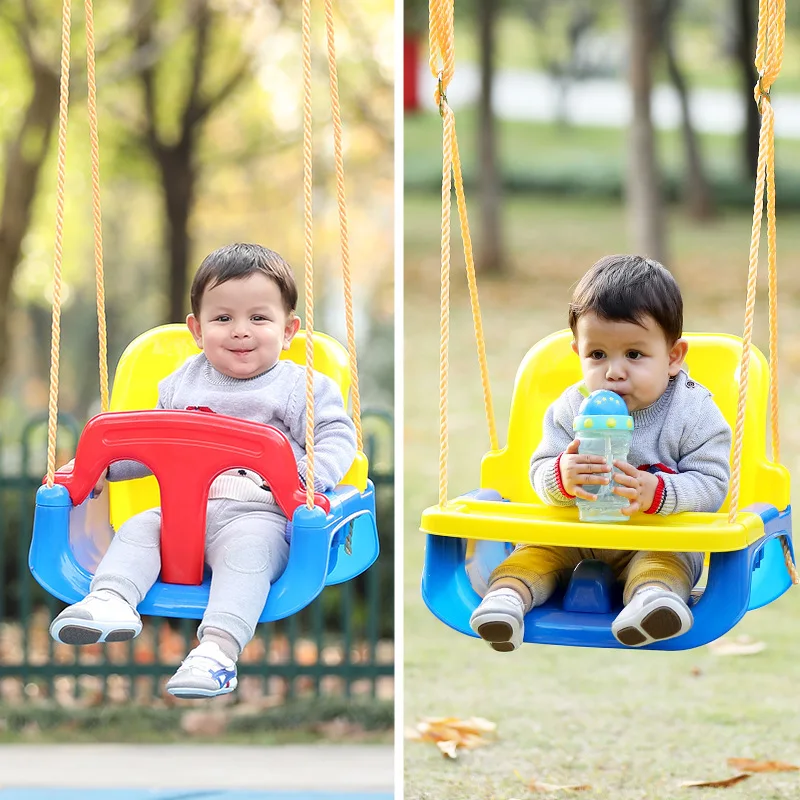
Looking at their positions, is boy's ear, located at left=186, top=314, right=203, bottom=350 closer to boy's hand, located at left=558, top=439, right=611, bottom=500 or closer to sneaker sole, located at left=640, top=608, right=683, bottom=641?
boy's hand, located at left=558, top=439, right=611, bottom=500

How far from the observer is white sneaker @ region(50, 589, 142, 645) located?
7.40ft

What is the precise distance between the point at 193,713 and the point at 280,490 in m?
4.29

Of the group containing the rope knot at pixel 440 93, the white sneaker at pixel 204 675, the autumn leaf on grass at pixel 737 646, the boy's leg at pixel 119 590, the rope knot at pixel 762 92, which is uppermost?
the rope knot at pixel 440 93

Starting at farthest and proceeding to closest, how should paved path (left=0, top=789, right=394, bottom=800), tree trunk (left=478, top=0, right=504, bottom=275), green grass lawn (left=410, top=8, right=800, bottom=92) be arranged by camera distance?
green grass lawn (left=410, top=8, right=800, bottom=92), tree trunk (left=478, top=0, right=504, bottom=275), paved path (left=0, top=789, right=394, bottom=800)

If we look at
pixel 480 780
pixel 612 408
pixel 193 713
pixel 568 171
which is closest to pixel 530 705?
pixel 480 780

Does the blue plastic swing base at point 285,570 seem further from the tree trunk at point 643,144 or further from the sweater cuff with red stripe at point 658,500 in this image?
the tree trunk at point 643,144

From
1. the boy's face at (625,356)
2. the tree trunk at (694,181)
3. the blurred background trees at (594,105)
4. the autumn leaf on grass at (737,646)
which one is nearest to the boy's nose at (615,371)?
the boy's face at (625,356)

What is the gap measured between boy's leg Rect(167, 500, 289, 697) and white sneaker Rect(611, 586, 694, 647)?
2.30 ft

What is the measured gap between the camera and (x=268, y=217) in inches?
416

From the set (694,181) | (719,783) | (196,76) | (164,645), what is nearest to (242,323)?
(719,783)

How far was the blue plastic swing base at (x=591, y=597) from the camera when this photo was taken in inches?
93.4

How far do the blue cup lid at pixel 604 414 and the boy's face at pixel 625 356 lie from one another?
4.3 inches

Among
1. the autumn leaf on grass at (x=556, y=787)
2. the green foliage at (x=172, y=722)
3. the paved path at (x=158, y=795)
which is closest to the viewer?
the autumn leaf on grass at (x=556, y=787)

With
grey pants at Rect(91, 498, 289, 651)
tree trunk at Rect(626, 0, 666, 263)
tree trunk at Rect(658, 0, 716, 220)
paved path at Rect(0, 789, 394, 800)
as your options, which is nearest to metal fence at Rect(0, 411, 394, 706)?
paved path at Rect(0, 789, 394, 800)
